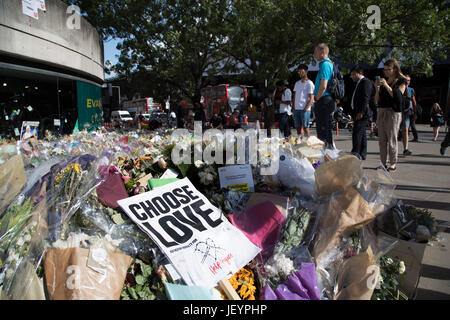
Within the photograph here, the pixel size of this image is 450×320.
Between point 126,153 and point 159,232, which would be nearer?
point 159,232

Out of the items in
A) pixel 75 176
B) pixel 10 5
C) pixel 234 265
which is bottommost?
pixel 234 265

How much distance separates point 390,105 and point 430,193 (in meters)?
1.60

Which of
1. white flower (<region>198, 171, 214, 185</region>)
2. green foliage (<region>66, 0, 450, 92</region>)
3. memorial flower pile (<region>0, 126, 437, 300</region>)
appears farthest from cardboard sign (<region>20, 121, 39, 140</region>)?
green foliage (<region>66, 0, 450, 92</region>)

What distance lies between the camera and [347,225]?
1.94 metres

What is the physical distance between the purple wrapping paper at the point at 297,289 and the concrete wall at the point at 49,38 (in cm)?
741

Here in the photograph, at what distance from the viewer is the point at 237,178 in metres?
2.63

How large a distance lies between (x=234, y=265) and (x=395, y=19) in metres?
10.8

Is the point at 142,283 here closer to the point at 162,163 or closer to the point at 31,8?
the point at 162,163

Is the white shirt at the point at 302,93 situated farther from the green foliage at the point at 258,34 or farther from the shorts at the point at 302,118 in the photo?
the green foliage at the point at 258,34

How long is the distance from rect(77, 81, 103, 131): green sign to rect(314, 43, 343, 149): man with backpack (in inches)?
309

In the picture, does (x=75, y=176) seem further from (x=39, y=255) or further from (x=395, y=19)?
(x=395, y=19)

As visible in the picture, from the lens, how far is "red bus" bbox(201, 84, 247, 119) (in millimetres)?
23516
